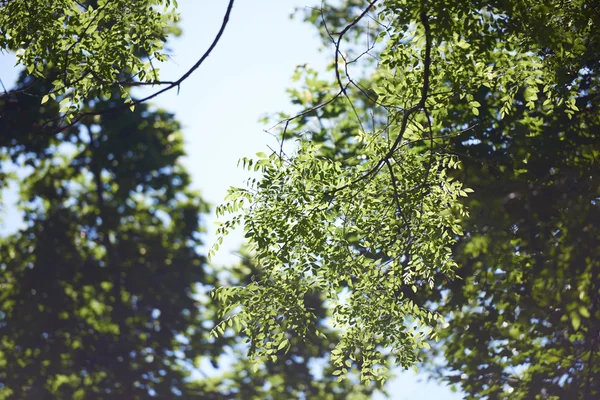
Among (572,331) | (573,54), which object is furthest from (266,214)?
(572,331)

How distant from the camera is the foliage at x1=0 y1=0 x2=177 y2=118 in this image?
4.95m

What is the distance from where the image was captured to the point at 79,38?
16.3ft

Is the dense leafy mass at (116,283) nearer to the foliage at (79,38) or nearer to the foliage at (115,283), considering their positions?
the foliage at (115,283)

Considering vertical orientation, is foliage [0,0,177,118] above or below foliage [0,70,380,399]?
below

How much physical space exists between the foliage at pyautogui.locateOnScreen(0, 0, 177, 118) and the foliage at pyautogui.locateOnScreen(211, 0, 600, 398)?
150 centimetres

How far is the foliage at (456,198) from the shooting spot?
4.91m

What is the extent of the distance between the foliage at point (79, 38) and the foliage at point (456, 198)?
1500 mm

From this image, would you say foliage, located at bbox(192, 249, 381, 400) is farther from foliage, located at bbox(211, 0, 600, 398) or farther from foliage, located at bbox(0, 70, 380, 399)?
foliage, located at bbox(211, 0, 600, 398)

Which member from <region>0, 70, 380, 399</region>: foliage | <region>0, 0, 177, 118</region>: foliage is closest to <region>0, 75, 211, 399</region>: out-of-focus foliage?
<region>0, 70, 380, 399</region>: foliage

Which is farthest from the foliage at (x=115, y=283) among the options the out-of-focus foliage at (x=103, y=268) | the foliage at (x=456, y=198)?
the foliage at (x=456, y=198)

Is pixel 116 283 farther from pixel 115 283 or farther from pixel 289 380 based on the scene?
pixel 289 380

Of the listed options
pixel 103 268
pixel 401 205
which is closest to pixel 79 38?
pixel 401 205

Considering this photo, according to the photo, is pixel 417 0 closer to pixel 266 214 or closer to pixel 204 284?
pixel 266 214

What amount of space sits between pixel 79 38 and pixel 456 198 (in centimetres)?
380
